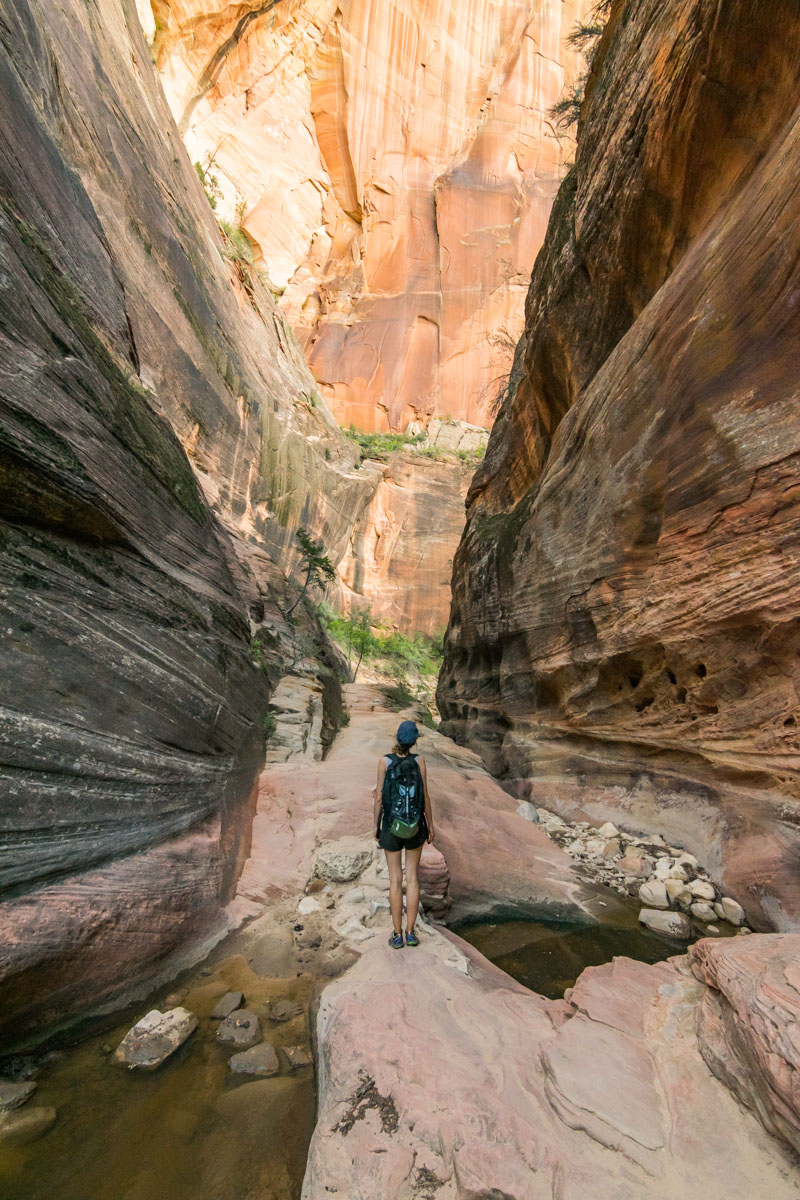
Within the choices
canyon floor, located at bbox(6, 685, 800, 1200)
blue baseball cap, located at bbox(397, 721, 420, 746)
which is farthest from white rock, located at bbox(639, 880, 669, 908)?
blue baseball cap, located at bbox(397, 721, 420, 746)

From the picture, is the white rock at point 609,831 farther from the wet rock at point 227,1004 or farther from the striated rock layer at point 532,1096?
the wet rock at point 227,1004

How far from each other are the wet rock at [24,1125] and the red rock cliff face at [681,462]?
16.9ft

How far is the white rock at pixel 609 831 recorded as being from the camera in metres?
6.38

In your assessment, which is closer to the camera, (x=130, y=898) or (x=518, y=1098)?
(x=518, y=1098)

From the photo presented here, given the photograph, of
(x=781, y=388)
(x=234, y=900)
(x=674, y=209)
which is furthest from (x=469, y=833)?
(x=674, y=209)

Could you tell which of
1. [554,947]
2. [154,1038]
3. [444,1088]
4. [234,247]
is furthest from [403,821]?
[234,247]

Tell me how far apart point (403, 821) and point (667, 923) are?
9.23ft

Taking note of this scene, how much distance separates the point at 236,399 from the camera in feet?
53.1

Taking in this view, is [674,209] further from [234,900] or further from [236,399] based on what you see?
[236,399]

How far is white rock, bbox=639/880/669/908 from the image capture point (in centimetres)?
487

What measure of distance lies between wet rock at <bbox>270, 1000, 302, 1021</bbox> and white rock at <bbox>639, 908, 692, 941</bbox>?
318 centimetres

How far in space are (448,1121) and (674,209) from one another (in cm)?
890

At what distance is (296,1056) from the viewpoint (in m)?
2.64

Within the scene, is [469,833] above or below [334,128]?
below
